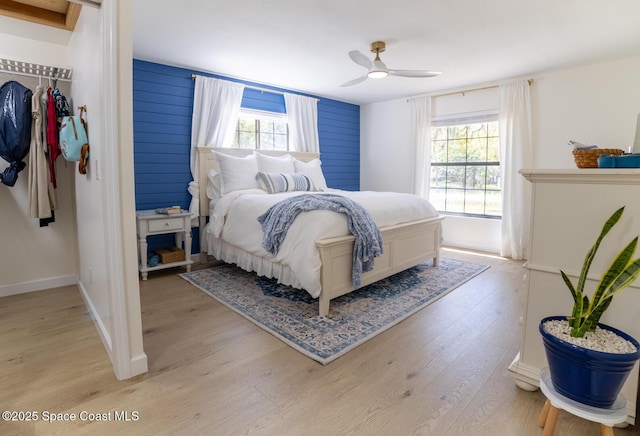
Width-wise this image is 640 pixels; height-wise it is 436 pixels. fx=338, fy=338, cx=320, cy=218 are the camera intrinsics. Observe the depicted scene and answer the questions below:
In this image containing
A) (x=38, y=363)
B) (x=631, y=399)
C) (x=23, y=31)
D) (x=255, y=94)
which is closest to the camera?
(x=631, y=399)

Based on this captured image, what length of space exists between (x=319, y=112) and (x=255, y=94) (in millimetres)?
1238

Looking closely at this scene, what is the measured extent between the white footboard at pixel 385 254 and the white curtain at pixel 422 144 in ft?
5.29

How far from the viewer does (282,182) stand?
A: 399 cm

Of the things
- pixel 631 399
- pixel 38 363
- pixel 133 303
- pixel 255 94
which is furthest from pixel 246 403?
pixel 255 94

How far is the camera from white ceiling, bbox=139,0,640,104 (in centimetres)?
255

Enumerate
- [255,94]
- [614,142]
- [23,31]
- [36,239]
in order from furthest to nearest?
[255,94]
[614,142]
[36,239]
[23,31]

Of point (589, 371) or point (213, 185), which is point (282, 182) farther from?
point (589, 371)

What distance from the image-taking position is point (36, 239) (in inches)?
123

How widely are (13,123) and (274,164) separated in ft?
8.11

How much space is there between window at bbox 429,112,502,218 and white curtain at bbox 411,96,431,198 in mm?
154

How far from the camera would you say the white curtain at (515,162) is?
434 centimetres

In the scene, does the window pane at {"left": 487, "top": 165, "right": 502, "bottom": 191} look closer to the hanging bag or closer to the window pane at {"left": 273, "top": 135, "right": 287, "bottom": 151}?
the window pane at {"left": 273, "top": 135, "right": 287, "bottom": 151}

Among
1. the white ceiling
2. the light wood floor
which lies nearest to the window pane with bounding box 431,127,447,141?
the white ceiling

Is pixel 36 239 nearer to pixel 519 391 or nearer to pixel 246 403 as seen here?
pixel 246 403
